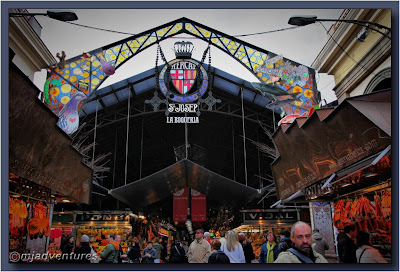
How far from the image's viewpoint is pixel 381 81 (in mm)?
5766

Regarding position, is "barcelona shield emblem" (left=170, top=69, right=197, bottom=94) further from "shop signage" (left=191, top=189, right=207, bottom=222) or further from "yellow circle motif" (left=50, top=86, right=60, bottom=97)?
"shop signage" (left=191, top=189, right=207, bottom=222)

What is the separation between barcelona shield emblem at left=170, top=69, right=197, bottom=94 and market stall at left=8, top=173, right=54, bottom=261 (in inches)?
162

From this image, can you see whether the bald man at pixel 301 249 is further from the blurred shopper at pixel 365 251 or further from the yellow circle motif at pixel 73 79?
the yellow circle motif at pixel 73 79

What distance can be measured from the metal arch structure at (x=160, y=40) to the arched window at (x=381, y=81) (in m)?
1.86

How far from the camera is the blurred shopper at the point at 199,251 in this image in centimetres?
550

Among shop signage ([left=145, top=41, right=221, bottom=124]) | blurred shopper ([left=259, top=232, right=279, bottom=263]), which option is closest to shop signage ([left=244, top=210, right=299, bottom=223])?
shop signage ([left=145, top=41, right=221, bottom=124])

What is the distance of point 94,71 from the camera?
8227 mm

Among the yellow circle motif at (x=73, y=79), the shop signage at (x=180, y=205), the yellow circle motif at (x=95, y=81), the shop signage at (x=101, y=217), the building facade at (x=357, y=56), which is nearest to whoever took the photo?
the building facade at (x=357, y=56)

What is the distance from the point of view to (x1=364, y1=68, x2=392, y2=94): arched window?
17.9ft

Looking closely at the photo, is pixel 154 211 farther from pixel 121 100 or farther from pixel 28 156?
pixel 28 156

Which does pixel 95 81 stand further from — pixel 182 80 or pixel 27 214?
pixel 27 214

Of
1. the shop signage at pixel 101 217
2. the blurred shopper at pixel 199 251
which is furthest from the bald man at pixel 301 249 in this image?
the shop signage at pixel 101 217

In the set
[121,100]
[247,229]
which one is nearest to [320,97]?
[121,100]

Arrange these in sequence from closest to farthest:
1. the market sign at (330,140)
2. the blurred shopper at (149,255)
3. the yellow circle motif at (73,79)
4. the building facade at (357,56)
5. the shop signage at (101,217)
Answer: the market sign at (330,140)
the building facade at (357,56)
the blurred shopper at (149,255)
the yellow circle motif at (73,79)
the shop signage at (101,217)
